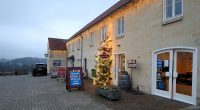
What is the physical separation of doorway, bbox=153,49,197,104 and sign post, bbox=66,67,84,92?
529 cm

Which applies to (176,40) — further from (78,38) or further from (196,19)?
(78,38)

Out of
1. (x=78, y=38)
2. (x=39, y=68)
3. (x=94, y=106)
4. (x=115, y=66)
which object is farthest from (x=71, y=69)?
(x=39, y=68)

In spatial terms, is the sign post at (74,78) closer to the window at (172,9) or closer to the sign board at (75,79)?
the sign board at (75,79)

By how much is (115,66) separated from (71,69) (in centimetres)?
328

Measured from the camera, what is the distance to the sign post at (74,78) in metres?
13.7

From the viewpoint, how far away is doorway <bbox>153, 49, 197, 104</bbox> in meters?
8.37

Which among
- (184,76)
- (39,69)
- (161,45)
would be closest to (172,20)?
(161,45)

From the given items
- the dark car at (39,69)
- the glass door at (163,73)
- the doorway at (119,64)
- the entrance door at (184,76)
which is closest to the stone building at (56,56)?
the dark car at (39,69)

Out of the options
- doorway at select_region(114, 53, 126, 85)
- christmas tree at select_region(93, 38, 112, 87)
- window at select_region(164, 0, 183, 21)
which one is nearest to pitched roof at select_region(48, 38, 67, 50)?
doorway at select_region(114, 53, 126, 85)

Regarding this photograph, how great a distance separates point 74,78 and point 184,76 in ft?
23.9

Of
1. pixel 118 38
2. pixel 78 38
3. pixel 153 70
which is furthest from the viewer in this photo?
pixel 78 38

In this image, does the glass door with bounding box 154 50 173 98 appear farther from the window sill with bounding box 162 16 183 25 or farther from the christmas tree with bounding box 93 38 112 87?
the christmas tree with bounding box 93 38 112 87

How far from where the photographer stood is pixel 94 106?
896 cm

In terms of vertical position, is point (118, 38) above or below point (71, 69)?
above
